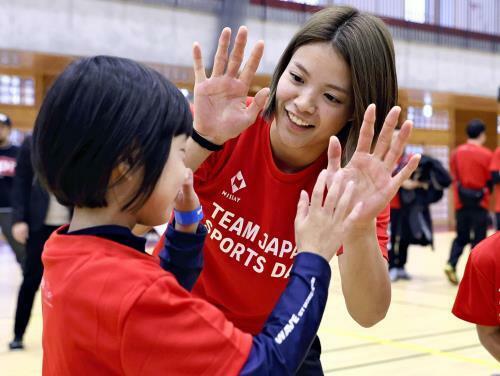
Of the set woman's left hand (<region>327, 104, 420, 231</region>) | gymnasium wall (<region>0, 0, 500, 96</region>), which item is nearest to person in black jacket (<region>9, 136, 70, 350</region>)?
woman's left hand (<region>327, 104, 420, 231</region>)

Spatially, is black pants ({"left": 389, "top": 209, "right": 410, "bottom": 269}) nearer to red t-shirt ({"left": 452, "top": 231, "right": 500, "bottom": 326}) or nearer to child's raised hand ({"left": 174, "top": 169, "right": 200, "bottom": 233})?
red t-shirt ({"left": 452, "top": 231, "right": 500, "bottom": 326})

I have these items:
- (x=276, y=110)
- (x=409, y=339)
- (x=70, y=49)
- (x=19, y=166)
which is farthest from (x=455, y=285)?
(x=276, y=110)

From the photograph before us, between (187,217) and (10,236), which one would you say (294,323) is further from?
(10,236)

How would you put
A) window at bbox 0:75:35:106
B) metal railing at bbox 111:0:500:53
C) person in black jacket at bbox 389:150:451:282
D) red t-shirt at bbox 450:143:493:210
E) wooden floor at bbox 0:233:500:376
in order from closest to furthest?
wooden floor at bbox 0:233:500:376 → person in black jacket at bbox 389:150:451:282 → red t-shirt at bbox 450:143:493:210 → metal railing at bbox 111:0:500:53 → window at bbox 0:75:35:106

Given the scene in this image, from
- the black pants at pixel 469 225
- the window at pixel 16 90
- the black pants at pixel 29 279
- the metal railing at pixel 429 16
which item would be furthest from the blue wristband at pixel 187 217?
the window at pixel 16 90

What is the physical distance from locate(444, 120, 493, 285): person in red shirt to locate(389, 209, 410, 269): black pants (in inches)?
19.5

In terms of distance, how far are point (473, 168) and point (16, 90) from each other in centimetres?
797

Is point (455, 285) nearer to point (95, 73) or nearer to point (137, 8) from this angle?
point (137, 8)

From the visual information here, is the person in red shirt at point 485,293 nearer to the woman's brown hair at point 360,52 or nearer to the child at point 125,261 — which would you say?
the woman's brown hair at point 360,52

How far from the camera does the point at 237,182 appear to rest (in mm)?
2062

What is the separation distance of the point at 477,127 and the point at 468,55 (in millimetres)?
6053

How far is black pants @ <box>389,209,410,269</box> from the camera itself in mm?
8071

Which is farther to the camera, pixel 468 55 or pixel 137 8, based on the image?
pixel 468 55

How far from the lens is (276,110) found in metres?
2.10
